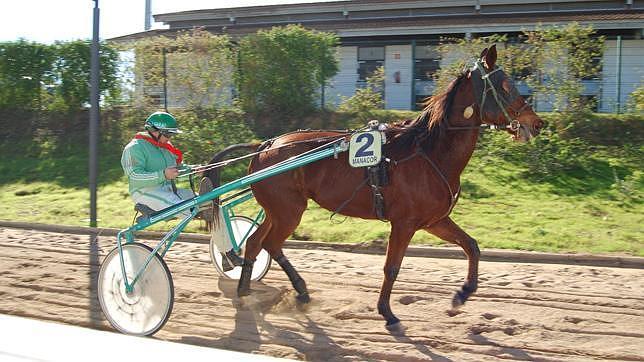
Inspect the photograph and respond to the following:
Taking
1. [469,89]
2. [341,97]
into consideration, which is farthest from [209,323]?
[341,97]

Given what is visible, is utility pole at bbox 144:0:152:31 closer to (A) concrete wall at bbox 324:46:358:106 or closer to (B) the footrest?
(A) concrete wall at bbox 324:46:358:106

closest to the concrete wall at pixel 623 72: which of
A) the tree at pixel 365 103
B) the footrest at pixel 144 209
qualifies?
the tree at pixel 365 103

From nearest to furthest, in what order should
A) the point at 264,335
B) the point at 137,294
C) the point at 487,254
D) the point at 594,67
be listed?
1. the point at 264,335
2. the point at 137,294
3. the point at 487,254
4. the point at 594,67

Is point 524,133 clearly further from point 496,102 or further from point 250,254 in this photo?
point 250,254

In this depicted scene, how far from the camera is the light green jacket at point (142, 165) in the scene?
20.9 feet

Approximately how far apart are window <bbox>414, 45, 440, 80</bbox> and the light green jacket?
10.2 metres

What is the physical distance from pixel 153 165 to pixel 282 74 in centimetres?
923

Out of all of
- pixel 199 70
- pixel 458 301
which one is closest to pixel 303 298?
pixel 458 301

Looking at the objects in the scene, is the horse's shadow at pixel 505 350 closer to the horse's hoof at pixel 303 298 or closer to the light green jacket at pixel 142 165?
the horse's hoof at pixel 303 298

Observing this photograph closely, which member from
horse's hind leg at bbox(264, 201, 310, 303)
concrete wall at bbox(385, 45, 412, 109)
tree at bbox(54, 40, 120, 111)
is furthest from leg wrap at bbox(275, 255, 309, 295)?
concrete wall at bbox(385, 45, 412, 109)

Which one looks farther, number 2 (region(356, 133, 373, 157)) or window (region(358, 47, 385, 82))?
window (region(358, 47, 385, 82))

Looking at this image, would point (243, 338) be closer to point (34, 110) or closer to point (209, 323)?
point (209, 323)

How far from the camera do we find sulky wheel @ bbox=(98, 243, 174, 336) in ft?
19.3

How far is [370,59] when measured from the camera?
2033 centimetres
